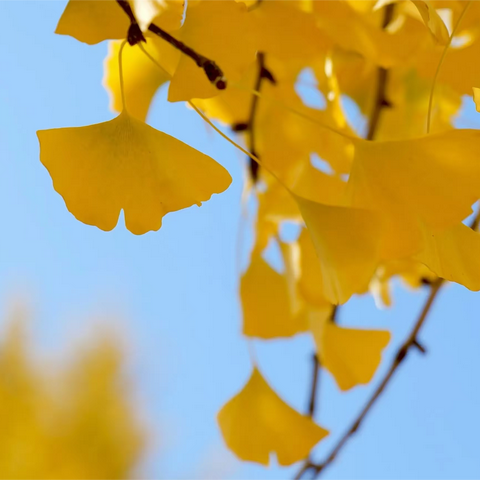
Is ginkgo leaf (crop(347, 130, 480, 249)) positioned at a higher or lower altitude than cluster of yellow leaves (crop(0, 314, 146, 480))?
higher

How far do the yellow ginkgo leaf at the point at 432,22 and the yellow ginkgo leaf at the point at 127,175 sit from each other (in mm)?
79

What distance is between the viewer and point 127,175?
0.21 m

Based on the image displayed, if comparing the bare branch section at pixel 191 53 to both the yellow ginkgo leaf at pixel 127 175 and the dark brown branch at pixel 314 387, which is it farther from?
the dark brown branch at pixel 314 387

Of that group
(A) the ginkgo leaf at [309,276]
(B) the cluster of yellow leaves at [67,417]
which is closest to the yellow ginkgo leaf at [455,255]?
(A) the ginkgo leaf at [309,276]

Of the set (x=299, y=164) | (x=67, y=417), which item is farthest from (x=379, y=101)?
(x=67, y=417)

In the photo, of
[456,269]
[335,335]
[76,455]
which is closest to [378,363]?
[335,335]

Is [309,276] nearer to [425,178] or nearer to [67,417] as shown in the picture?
[425,178]

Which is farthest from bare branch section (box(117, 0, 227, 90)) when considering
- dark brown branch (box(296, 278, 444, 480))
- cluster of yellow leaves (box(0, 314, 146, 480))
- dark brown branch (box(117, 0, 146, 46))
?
cluster of yellow leaves (box(0, 314, 146, 480))

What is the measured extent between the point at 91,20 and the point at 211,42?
4cm

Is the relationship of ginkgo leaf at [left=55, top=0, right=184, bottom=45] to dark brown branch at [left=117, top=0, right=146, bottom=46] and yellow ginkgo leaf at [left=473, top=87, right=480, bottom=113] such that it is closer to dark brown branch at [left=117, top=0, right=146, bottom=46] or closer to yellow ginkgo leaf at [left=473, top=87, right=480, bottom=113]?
dark brown branch at [left=117, top=0, right=146, bottom=46]

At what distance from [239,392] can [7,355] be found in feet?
10.7

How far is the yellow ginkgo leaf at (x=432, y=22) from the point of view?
7.2 inches

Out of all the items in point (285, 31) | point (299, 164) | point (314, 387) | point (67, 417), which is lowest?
point (67, 417)

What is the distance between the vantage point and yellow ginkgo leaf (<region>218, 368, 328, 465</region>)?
1.08 feet
